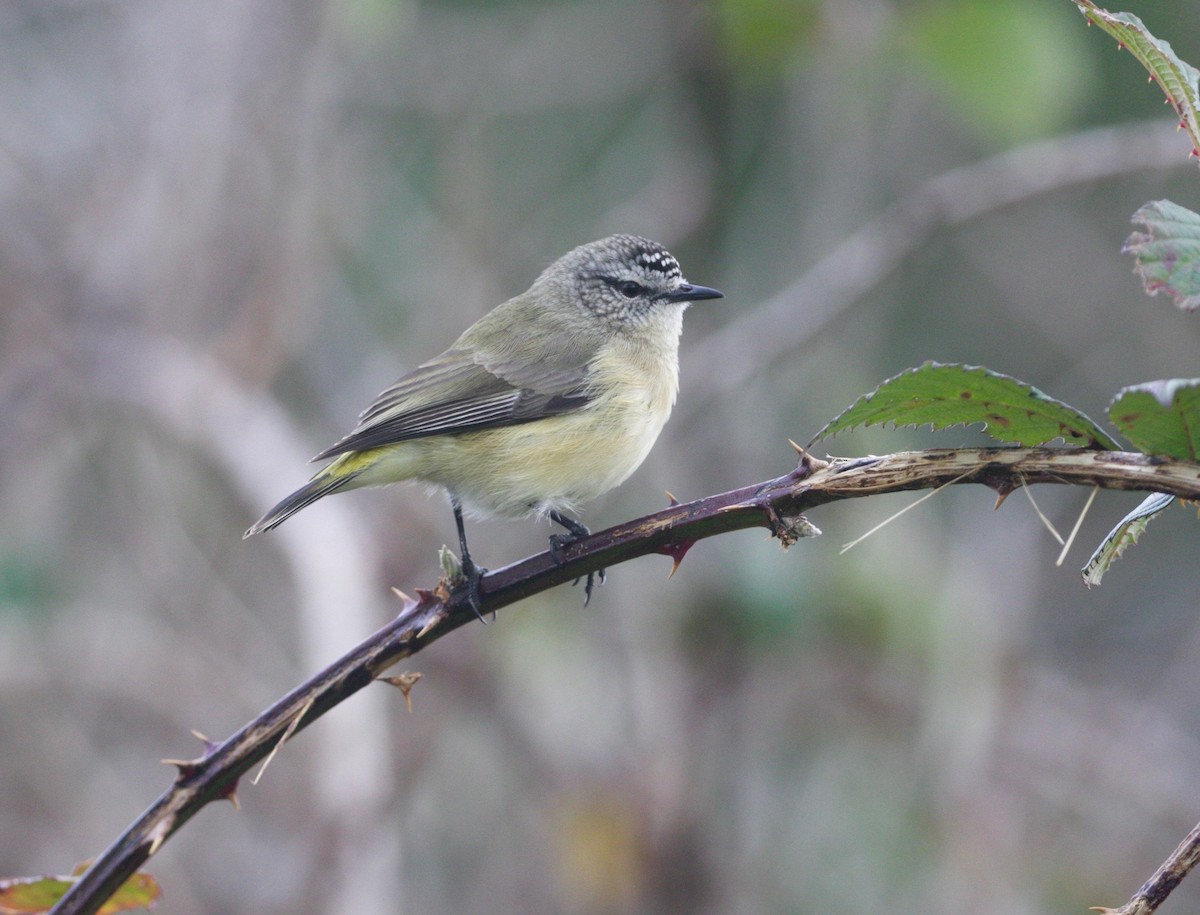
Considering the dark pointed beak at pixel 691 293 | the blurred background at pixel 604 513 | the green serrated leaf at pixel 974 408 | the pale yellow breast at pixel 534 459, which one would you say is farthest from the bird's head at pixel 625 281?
the green serrated leaf at pixel 974 408

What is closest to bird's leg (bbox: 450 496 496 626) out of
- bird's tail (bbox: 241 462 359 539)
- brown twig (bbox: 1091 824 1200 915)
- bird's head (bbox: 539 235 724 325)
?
bird's tail (bbox: 241 462 359 539)

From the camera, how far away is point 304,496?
389 cm

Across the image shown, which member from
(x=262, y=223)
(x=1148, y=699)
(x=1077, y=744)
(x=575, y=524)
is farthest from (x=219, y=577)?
(x=1148, y=699)

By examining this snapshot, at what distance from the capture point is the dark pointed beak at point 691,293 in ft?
16.5

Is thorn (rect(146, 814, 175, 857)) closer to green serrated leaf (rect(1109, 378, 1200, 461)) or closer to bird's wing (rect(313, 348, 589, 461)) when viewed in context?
green serrated leaf (rect(1109, 378, 1200, 461))

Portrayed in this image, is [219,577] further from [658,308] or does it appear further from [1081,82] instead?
[1081,82]

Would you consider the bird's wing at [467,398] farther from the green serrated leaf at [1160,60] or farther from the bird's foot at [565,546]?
the green serrated leaf at [1160,60]

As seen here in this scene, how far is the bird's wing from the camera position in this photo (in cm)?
422

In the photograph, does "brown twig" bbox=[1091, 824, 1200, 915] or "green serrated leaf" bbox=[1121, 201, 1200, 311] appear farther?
"green serrated leaf" bbox=[1121, 201, 1200, 311]

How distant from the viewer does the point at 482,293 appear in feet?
25.0

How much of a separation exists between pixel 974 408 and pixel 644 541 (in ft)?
1.98

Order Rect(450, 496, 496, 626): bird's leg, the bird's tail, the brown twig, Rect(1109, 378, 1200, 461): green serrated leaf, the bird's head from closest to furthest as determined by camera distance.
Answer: the brown twig → Rect(1109, 378, 1200, 461): green serrated leaf → Rect(450, 496, 496, 626): bird's leg → the bird's tail → the bird's head


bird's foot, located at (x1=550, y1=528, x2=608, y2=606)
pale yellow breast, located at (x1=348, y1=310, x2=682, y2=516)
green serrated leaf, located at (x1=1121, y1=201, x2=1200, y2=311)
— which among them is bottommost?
green serrated leaf, located at (x1=1121, y1=201, x2=1200, y2=311)

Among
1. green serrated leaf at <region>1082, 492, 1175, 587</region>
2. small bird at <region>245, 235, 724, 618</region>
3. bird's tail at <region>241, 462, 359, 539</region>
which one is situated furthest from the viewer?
small bird at <region>245, 235, 724, 618</region>
